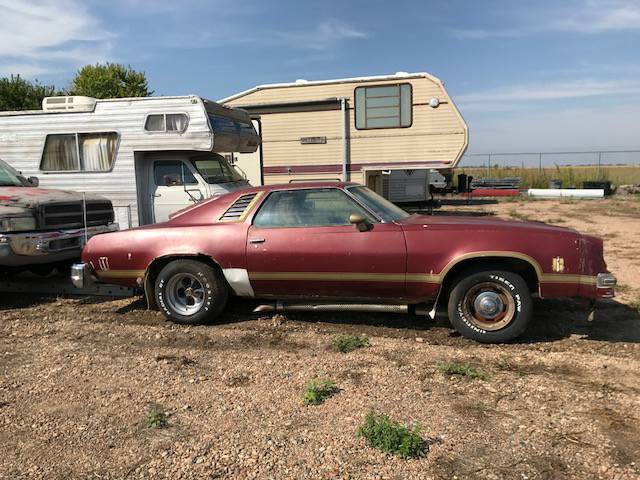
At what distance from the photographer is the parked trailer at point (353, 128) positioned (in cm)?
1168

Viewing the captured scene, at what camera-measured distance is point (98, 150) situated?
8.61 meters

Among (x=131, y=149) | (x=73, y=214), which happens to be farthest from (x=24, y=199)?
(x=131, y=149)

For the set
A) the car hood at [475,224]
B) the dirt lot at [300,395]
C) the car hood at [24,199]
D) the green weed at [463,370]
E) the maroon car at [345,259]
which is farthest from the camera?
the car hood at [24,199]

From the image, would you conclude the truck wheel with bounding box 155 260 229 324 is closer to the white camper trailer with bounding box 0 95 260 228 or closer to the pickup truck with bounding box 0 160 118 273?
the pickup truck with bounding box 0 160 118 273

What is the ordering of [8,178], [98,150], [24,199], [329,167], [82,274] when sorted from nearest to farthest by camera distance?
[82,274] < [24,199] < [8,178] < [98,150] < [329,167]

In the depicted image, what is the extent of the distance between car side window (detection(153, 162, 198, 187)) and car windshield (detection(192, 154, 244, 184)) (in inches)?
7.0

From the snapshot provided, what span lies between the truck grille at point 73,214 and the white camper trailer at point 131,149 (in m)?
1.00

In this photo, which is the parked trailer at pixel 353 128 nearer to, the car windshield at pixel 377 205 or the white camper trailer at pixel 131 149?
the white camper trailer at pixel 131 149

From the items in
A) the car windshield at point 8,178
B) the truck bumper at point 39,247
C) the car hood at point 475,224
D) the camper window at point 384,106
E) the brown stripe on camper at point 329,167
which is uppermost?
the camper window at point 384,106

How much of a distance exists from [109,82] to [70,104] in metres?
25.1

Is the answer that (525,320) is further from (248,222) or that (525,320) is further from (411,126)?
(411,126)

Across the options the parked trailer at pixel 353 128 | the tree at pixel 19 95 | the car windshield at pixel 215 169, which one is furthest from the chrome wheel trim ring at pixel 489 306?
the tree at pixel 19 95

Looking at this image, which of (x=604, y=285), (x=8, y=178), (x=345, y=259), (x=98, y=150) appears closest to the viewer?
(x=604, y=285)

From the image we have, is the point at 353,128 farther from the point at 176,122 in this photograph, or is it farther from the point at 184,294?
the point at 184,294
